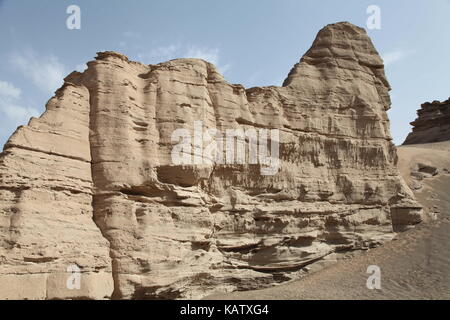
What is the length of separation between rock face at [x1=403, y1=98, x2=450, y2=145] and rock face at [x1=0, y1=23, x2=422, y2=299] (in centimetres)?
2314

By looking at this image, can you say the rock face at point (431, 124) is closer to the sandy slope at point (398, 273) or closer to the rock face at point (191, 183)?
the sandy slope at point (398, 273)

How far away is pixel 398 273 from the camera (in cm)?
1459

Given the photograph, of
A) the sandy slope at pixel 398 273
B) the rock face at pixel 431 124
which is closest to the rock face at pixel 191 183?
the sandy slope at pixel 398 273

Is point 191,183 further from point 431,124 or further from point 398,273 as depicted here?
point 431,124

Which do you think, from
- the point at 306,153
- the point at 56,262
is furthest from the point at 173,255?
the point at 306,153

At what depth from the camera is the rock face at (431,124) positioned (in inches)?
1522

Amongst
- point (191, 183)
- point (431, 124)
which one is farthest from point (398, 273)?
point (431, 124)

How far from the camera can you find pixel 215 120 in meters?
14.4

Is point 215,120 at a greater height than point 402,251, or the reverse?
point 215,120

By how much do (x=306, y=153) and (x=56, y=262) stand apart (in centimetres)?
956

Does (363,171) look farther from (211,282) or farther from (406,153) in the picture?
(406,153)

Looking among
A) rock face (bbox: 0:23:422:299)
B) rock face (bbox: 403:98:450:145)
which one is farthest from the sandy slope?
rock face (bbox: 403:98:450:145)

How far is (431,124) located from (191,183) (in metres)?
33.9

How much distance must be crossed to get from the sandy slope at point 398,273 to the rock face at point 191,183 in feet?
1.96
